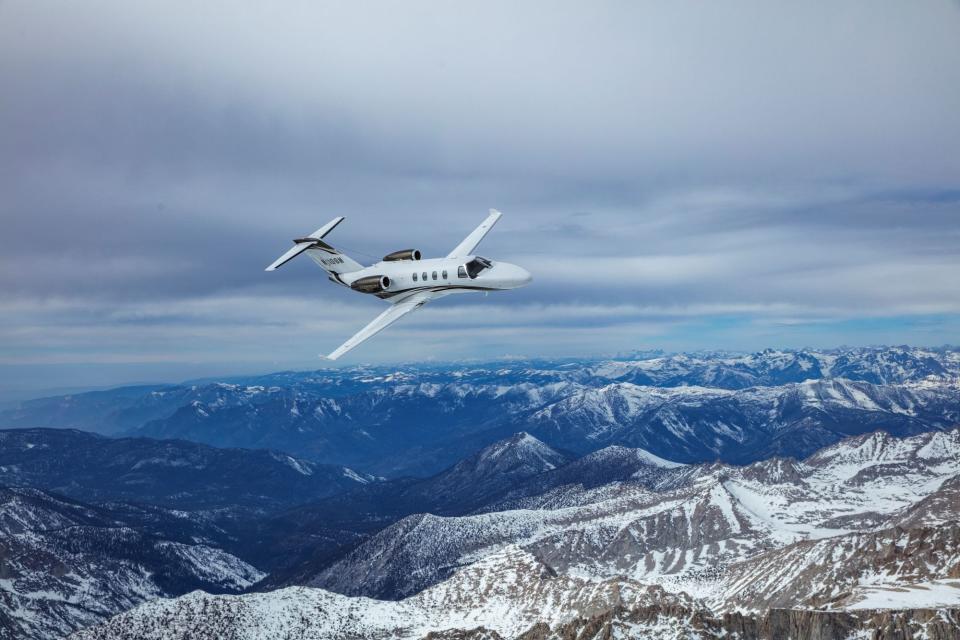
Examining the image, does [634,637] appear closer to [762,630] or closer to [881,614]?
[762,630]

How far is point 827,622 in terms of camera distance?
520 feet

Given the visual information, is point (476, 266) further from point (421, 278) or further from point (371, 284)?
point (371, 284)

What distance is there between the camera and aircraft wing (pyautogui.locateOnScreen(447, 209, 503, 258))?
178 feet

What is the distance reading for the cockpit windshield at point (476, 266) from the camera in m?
45.2

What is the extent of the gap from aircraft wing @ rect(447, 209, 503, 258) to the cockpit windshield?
543 cm

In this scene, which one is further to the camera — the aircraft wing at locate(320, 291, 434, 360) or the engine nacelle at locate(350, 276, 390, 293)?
the engine nacelle at locate(350, 276, 390, 293)

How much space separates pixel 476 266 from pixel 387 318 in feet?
23.4

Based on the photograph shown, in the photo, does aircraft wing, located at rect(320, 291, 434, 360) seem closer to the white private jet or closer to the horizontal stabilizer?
the white private jet

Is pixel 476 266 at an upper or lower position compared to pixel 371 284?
upper

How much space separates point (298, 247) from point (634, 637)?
14853 centimetres

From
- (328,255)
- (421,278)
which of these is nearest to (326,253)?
(328,255)

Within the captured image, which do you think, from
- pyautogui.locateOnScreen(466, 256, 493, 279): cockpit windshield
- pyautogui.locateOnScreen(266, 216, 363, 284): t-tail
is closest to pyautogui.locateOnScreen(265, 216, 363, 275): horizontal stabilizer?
pyautogui.locateOnScreen(266, 216, 363, 284): t-tail

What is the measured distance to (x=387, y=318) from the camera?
44875 millimetres

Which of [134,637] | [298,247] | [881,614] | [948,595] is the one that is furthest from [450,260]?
[134,637]
